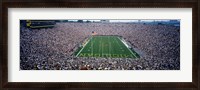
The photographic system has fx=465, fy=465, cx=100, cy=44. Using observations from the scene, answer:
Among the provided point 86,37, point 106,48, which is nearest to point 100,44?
point 106,48

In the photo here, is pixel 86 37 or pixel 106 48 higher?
pixel 86 37

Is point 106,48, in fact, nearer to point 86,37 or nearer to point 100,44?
point 100,44
